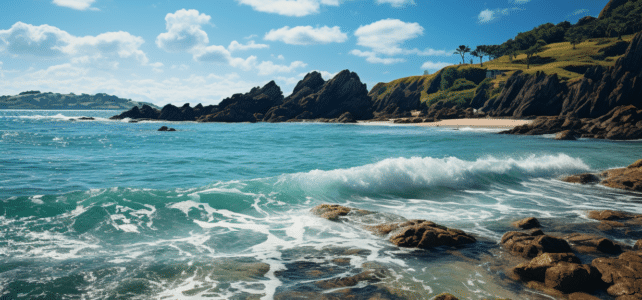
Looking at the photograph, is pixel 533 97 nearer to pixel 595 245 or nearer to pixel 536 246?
pixel 595 245

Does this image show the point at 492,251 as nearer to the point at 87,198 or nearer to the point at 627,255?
the point at 627,255

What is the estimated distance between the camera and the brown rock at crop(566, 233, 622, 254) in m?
8.16

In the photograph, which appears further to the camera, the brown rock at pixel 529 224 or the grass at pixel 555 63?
the grass at pixel 555 63

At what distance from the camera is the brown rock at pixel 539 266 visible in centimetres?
670

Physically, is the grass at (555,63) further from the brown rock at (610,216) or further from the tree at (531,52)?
the brown rock at (610,216)

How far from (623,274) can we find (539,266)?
1431mm

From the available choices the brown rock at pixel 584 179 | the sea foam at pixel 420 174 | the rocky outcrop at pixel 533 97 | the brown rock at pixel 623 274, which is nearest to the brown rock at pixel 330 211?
the sea foam at pixel 420 174

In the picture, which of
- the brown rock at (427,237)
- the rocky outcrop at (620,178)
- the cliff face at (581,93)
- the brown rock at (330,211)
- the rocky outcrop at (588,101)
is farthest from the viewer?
the cliff face at (581,93)

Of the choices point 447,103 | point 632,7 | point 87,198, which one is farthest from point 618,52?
point 87,198

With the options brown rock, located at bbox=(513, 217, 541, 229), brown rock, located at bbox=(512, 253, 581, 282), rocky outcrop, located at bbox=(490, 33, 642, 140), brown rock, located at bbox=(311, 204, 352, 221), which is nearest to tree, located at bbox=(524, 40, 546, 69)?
rocky outcrop, located at bbox=(490, 33, 642, 140)

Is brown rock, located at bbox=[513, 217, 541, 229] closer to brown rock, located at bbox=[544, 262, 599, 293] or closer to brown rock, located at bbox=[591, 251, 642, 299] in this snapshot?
brown rock, located at bbox=[591, 251, 642, 299]

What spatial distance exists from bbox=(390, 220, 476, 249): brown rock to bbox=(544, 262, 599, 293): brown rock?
2.52 meters

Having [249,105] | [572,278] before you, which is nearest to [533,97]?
[572,278]

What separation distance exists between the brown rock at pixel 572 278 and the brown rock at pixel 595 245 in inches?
84.2
